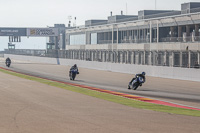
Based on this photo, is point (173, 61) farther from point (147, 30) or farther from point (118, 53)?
point (147, 30)

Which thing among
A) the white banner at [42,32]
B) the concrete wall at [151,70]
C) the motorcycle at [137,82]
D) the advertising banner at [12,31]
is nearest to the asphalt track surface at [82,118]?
the motorcycle at [137,82]

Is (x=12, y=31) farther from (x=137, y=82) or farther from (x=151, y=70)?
(x=137, y=82)

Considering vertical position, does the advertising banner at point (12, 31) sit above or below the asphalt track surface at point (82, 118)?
above

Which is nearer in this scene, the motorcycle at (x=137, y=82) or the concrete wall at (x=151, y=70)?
the motorcycle at (x=137, y=82)

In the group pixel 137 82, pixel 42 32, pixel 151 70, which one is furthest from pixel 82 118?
pixel 42 32

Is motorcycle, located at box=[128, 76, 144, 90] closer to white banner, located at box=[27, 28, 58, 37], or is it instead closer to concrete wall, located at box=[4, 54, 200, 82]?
concrete wall, located at box=[4, 54, 200, 82]

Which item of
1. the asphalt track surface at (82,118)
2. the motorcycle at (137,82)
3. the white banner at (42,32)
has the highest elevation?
the white banner at (42,32)

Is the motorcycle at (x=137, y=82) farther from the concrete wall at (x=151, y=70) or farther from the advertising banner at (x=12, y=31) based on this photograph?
the advertising banner at (x=12, y=31)

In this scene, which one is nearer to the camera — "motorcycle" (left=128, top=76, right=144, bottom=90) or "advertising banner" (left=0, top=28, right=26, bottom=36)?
"motorcycle" (left=128, top=76, right=144, bottom=90)

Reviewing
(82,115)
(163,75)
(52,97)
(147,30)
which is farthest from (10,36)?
(82,115)

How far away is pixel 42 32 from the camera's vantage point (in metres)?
98.4

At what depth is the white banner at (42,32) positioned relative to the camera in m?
97.0

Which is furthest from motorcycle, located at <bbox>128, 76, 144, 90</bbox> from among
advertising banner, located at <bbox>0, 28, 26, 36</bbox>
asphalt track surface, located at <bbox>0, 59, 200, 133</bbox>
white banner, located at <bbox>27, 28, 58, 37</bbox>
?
advertising banner, located at <bbox>0, 28, 26, 36</bbox>

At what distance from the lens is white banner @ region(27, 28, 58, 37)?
97.0m
